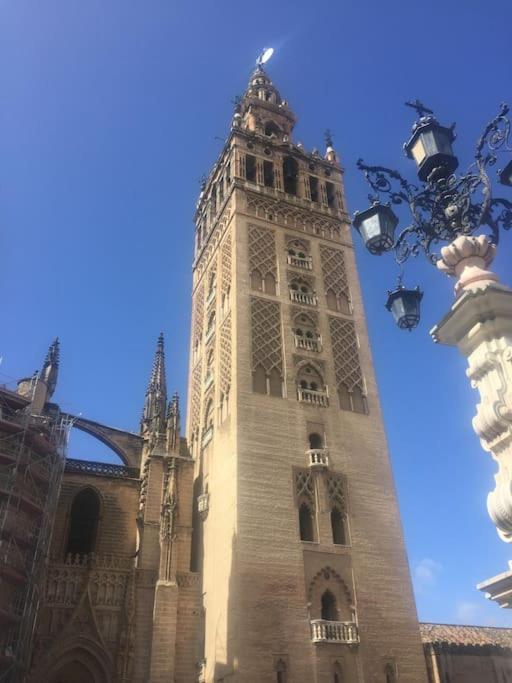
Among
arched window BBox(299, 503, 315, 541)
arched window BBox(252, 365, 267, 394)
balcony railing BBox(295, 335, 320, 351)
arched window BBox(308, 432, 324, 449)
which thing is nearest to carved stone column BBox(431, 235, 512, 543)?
arched window BBox(299, 503, 315, 541)

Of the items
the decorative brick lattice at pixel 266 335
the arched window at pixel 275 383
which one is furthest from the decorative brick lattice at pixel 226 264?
the arched window at pixel 275 383

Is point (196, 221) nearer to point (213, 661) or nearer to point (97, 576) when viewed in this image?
point (97, 576)

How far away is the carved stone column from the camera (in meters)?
5.26

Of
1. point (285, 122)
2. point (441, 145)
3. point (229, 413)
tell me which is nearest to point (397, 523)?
point (229, 413)

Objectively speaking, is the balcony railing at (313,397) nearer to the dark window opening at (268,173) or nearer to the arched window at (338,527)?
the arched window at (338,527)

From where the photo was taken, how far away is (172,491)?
19.7m

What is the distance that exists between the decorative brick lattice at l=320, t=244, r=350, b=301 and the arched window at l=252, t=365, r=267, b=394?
17.7 feet

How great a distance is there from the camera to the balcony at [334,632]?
1603 cm

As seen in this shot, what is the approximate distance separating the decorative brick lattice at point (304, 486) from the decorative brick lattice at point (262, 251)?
8.18 meters

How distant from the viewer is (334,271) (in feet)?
83.4

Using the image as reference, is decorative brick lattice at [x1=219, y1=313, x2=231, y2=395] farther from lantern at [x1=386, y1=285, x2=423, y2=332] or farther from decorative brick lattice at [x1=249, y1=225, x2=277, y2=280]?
lantern at [x1=386, y1=285, x2=423, y2=332]

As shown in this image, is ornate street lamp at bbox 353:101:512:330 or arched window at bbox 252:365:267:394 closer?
ornate street lamp at bbox 353:101:512:330

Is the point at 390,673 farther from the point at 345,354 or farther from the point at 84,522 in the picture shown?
the point at 84,522

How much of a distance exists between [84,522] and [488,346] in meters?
19.1
